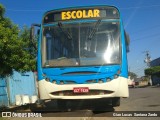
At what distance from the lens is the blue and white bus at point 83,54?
9703mm

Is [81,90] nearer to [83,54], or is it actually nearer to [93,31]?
[83,54]

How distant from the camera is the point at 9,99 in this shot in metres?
20.4

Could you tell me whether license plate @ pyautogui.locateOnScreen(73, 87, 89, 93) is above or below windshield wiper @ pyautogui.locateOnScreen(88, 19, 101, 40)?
below

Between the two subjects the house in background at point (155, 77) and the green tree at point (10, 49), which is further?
the house in background at point (155, 77)

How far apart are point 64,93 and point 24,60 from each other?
417cm

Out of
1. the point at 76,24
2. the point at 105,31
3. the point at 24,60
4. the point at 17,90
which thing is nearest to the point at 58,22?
the point at 76,24

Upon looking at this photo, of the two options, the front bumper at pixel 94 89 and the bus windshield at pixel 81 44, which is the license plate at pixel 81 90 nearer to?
the front bumper at pixel 94 89

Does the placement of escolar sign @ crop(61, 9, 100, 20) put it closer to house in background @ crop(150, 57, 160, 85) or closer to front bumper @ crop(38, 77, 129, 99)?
front bumper @ crop(38, 77, 129, 99)

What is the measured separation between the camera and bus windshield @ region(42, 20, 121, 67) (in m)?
10.0

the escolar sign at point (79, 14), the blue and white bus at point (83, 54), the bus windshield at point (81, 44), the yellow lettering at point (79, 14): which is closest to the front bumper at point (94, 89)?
the blue and white bus at point (83, 54)

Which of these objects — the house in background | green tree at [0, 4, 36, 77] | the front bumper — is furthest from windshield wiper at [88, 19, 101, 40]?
the house in background

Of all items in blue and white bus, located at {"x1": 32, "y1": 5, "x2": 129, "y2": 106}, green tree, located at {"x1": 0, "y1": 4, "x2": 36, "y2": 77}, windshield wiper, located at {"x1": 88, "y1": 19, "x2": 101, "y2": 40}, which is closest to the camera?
blue and white bus, located at {"x1": 32, "y1": 5, "x2": 129, "y2": 106}

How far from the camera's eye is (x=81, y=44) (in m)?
10.1

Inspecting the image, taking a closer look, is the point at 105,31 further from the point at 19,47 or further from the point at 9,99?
the point at 9,99
